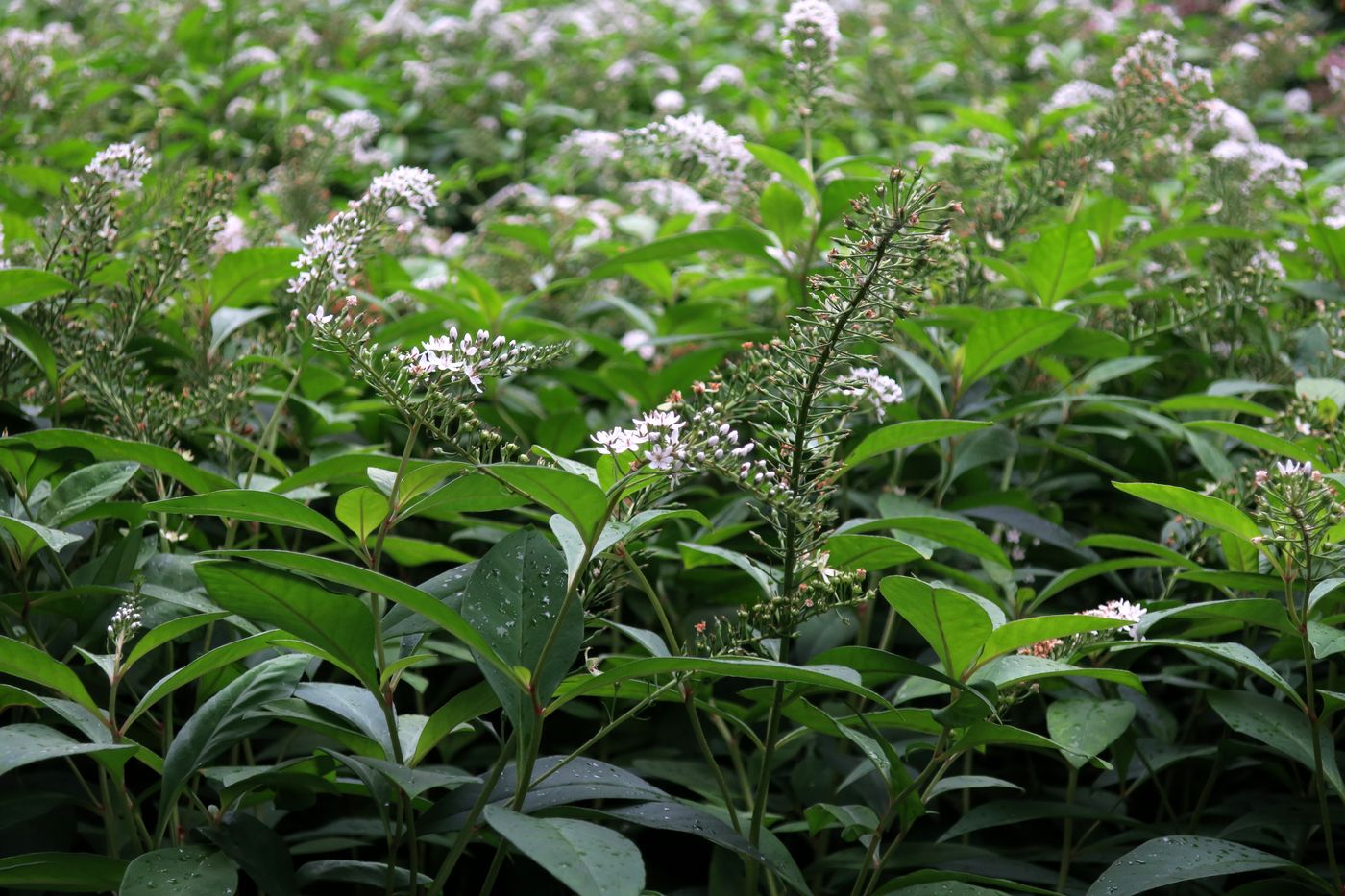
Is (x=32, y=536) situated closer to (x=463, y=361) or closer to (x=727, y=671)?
(x=463, y=361)

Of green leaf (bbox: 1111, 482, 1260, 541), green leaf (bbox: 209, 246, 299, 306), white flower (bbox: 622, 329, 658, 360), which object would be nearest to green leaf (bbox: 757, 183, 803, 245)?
white flower (bbox: 622, 329, 658, 360)

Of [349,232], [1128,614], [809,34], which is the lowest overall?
[1128,614]

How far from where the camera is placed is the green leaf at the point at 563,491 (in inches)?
47.7

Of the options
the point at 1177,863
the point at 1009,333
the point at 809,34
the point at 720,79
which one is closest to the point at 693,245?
the point at 809,34

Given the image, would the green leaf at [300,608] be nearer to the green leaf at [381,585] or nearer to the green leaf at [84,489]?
the green leaf at [381,585]

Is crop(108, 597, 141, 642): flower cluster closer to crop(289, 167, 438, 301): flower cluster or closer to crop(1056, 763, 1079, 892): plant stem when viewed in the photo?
crop(289, 167, 438, 301): flower cluster

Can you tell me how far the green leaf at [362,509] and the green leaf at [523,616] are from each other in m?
0.16

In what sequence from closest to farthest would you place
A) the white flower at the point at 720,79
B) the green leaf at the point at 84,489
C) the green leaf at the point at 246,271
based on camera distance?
the green leaf at the point at 84,489
the green leaf at the point at 246,271
the white flower at the point at 720,79

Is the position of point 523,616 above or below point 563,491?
below

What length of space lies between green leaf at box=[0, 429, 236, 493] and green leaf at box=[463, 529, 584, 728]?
0.58 metres

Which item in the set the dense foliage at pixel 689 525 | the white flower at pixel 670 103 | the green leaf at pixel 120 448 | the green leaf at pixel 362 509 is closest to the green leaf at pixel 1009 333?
→ the dense foliage at pixel 689 525

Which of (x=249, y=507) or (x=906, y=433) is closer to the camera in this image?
(x=249, y=507)

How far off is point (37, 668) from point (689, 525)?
1.18m

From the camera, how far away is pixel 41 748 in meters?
1.29
